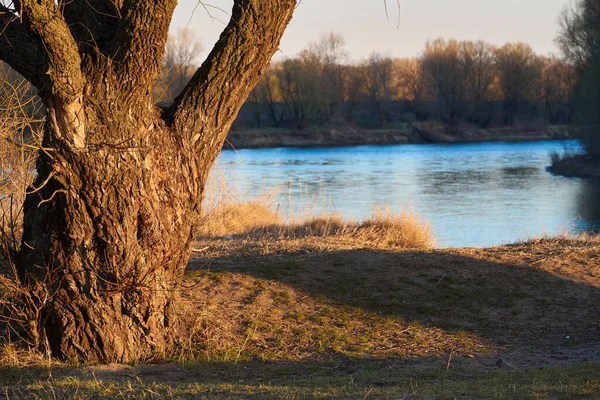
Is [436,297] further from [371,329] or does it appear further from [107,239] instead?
[107,239]

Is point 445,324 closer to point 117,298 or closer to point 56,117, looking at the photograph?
point 117,298

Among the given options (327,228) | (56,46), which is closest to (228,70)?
(56,46)

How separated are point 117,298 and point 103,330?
28cm

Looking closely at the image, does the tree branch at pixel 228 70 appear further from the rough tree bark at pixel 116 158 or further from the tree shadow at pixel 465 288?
the tree shadow at pixel 465 288

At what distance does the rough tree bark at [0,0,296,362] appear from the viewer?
5770 mm

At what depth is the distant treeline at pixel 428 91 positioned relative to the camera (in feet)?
235

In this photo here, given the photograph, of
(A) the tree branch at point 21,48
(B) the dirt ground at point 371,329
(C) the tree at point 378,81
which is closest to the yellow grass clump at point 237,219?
(B) the dirt ground at point 371,329

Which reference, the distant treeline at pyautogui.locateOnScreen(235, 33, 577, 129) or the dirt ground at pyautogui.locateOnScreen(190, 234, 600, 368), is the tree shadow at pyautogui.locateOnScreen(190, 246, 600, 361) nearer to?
the dirt ground at pyautogui.locateOnScreen(190, 234, 600, 368)

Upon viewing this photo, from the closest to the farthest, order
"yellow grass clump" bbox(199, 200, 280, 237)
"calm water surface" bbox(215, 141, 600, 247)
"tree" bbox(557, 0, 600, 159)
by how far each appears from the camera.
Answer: "yellow grass clump" bbox(199, 200, 280, 237) < "calm water surface" bbox(215, 141, 600, 247) < "tree" bbox(557, 0, 600, 159)

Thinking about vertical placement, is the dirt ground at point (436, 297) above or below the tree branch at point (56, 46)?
below

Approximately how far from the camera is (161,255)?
6359 mm

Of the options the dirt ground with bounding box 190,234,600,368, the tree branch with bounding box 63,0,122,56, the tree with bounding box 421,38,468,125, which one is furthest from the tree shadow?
the tree with bounding box 421,38,468,125

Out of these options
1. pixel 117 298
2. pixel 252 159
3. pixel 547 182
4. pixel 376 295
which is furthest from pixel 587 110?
pixel 117 298

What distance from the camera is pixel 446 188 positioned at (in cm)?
3303
